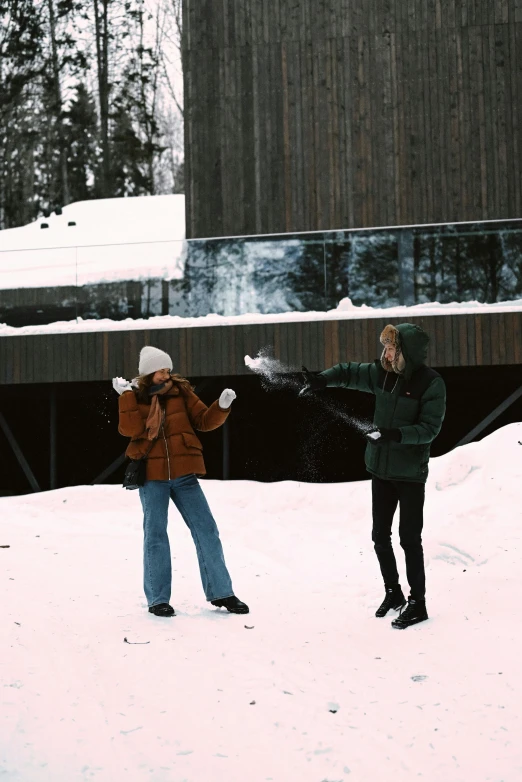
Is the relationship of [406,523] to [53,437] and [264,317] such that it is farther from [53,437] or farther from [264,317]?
[53,437]

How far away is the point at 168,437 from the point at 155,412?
17 cm

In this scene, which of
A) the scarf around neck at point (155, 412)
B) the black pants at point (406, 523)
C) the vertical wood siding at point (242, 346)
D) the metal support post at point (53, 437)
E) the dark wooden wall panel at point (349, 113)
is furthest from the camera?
the metal support post at point (53, 437)

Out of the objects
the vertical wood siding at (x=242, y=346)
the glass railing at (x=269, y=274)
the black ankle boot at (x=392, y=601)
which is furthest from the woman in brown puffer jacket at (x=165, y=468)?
the glass railing at (x=269, y=274)

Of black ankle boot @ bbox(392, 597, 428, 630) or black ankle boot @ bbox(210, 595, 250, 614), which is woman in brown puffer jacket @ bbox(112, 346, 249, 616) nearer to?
black ankle boot @ bbox(210, 595, 250, 614)

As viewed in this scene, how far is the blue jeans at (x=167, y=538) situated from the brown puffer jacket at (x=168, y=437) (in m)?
0.09

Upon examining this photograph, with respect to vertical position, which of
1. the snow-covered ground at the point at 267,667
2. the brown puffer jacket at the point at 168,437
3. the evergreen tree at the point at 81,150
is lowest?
the snow-covered ground at the point at 267,667

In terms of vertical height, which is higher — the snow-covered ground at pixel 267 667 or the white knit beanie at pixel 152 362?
the white knit beanie at pixel 152 362

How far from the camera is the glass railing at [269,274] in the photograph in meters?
12.7

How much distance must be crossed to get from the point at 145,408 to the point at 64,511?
15.7 feet

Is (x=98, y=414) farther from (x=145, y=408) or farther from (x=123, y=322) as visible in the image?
(x=145, y=408)

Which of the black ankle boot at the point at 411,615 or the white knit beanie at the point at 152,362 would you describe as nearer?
the black ankle boot at the point at 411,615

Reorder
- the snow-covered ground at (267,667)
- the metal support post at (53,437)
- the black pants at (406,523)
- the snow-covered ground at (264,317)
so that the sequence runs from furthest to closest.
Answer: the metal support post at (53,437) < the snow-covered ground at (264,317) < the black pants at (406,523) < the snow-covered ground at (267,667)

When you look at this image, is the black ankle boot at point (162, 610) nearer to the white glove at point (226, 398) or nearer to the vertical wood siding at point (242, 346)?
the white glove at point (226, 398)

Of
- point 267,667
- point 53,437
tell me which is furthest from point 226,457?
point 267,667
